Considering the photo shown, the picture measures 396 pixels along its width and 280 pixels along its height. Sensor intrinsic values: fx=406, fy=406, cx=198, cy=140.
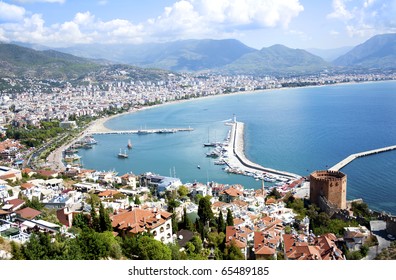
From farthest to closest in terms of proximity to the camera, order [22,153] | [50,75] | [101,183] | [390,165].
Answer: [50,75]
[22,153]
[390,165]
[101,183]

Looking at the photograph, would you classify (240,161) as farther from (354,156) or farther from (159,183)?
(159,183)

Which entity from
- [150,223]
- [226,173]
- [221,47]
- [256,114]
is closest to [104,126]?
[256,114]

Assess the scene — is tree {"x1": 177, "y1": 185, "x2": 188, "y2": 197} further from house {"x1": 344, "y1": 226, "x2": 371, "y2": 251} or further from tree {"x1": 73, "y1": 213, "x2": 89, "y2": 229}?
tree {"x1": 73, "y1": 213, "x2": 89, "y2": 229}

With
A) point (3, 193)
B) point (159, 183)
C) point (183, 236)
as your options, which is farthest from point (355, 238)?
point (159, 183)

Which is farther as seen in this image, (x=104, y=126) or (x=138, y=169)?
(x=104, y=126)

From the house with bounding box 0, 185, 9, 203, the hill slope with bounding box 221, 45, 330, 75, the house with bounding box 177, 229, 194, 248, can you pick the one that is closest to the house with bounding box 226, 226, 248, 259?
the house with bounding box 177, 229, 194, 248

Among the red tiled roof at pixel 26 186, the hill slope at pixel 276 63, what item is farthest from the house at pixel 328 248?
the hill slope at pixel 276 63
